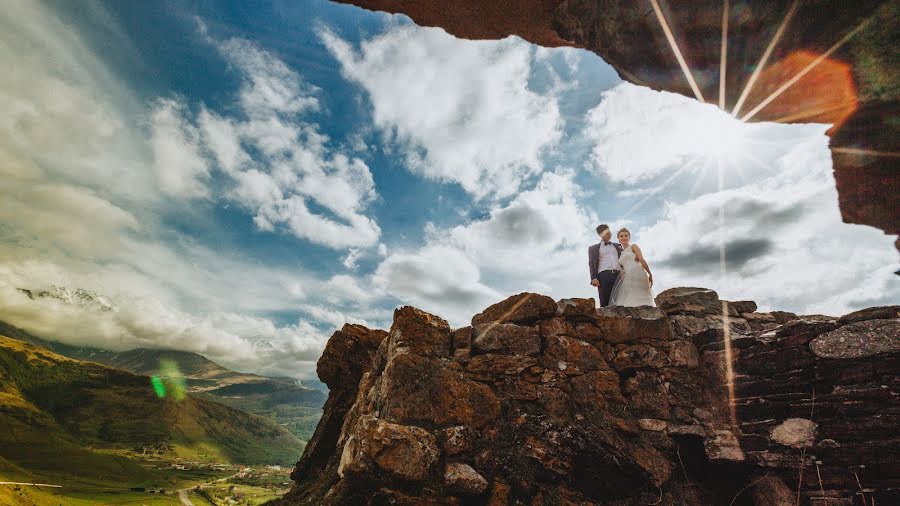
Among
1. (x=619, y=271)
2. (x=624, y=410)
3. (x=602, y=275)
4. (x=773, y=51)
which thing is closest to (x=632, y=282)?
(x=619, y=271)

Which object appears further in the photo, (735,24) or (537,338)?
(735,24)

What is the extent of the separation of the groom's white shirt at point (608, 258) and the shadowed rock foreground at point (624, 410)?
8.81ft

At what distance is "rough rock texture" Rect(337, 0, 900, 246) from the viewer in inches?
314

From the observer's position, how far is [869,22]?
7746 mm

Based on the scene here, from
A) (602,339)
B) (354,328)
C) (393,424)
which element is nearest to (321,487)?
(393,424)

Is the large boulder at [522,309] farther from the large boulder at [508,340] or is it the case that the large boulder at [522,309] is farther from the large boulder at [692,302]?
the large boulder at [692,302]

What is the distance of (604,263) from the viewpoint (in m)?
11.1

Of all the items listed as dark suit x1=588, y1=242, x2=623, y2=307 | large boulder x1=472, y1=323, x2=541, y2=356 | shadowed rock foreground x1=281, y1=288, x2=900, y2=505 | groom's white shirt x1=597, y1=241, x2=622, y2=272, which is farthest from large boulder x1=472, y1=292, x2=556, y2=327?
groom's white shirt x1=597, y1=241, x2=622, y2=272

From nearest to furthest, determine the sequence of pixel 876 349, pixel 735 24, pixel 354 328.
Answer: pixel 876 349, pixel 735 24, pixel 354 328

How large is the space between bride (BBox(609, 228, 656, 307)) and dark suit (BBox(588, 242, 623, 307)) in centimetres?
28

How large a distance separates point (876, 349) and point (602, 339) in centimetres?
408

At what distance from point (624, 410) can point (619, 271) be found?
4.44 m

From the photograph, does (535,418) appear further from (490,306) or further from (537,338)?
(490,306)

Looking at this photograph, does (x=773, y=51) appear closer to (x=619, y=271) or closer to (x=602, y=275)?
(x=619, y=271)
